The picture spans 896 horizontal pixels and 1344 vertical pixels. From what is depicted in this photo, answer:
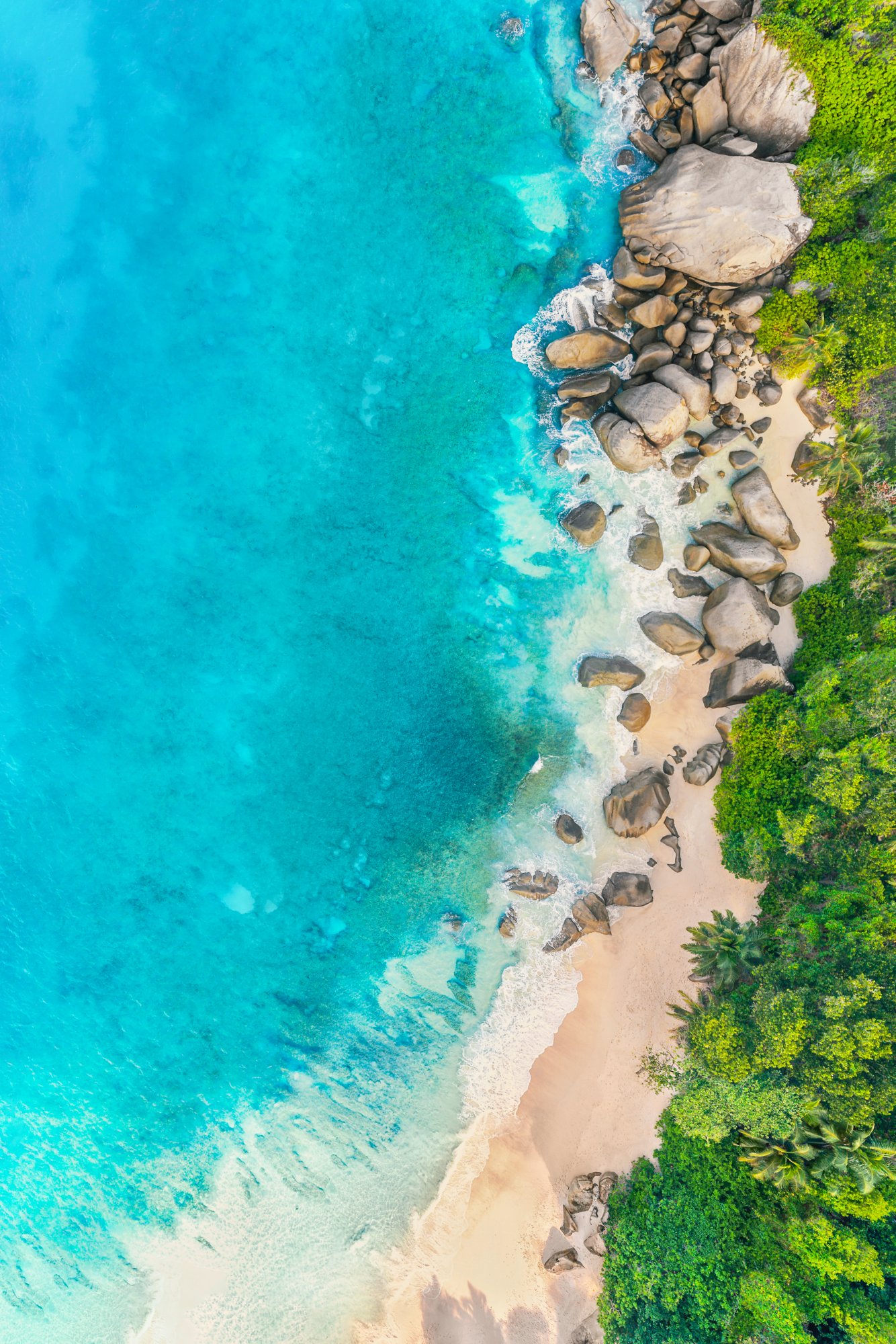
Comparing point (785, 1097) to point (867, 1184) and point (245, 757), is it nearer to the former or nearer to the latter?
point (867, 1184)

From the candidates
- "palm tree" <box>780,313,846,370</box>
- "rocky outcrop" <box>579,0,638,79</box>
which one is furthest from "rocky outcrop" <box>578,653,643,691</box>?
"rocky outcrop" <box>579,0,638,79</box>

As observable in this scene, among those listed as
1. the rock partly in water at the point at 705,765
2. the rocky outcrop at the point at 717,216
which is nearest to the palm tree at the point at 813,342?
the rocky outcrop at the point at 717,216

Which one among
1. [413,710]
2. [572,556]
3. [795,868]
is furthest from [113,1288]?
[572,556]

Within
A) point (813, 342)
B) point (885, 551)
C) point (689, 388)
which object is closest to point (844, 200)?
point (813, 342)

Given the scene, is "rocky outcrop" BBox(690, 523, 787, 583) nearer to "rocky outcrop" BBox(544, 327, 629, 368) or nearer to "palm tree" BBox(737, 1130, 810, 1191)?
"rocky outcrop" BBox(544, 327, 629, 368)

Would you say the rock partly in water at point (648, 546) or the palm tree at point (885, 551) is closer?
the palm tree at point (885, 551)

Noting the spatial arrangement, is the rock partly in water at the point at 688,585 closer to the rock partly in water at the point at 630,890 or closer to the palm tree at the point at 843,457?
the palm tree at the point at 843,457

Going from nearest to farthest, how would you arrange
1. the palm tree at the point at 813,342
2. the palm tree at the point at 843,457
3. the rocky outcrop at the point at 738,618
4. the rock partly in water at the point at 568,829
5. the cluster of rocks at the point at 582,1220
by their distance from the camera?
the palm tree at the point at 813,342 < the palm tree at the point at 843,457 < the rocky outcrop at the point at 738,618 < the cluster of rocks at the point at 582,1220 < the rock partly in water at the point at 568,829
